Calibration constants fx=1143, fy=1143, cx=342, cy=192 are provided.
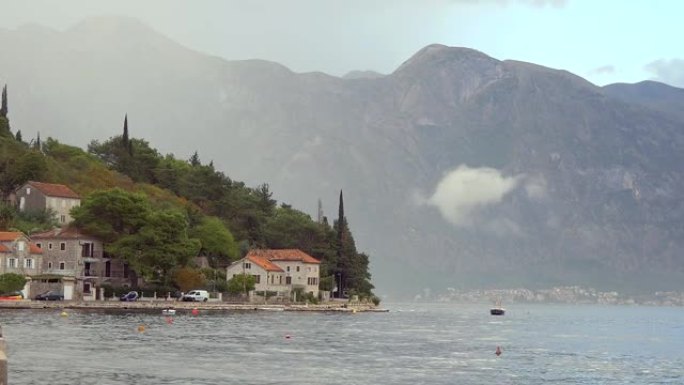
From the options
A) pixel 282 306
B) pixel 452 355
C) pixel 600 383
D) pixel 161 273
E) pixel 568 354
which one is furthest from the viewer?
pixel 282 306

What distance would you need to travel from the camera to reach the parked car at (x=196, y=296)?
182375 mm

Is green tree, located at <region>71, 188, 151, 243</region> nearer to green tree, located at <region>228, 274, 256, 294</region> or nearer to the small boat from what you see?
the small boat

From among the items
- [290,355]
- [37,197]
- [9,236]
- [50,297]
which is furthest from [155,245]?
[290,355]

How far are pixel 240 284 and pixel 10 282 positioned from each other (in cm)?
4478

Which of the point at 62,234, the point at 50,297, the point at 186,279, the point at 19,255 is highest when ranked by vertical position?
the point at 62,234

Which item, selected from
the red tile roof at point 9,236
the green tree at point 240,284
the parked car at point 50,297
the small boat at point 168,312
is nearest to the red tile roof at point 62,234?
the red tile roof at point 9,236

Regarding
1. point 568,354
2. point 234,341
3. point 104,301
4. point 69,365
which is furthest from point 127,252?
point 69,365

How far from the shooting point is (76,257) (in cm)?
18012

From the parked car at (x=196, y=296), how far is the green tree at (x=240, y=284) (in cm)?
990

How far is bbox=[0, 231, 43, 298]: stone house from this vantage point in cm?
16850

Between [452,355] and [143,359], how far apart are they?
3180 cm

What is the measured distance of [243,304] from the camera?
627ft

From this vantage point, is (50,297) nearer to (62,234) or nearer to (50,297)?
(50,297)

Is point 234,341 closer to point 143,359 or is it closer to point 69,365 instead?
point 143,359
